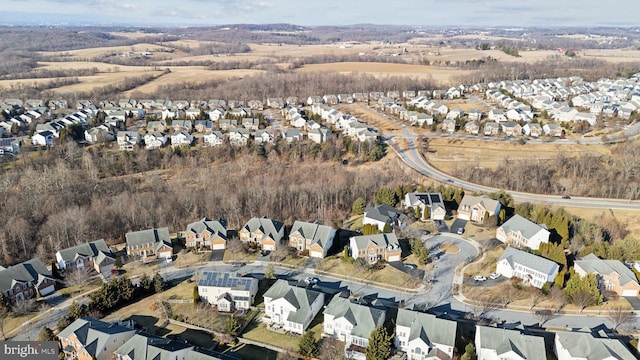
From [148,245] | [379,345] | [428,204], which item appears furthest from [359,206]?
[379,345]

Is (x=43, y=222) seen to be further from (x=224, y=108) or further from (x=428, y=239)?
(x=224, y=108)

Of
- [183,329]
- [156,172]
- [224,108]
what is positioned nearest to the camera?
Result: [183,329]

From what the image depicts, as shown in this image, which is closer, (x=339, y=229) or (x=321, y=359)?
(x=321, y=359)

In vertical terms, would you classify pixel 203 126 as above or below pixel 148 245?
above

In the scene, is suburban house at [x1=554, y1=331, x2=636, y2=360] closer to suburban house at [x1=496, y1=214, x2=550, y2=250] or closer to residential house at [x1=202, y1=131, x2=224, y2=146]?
suburban house at [x1=496, y1=214, x2=550, y2=250]

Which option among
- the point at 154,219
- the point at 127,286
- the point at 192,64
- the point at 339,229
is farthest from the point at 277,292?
the point at 192,64

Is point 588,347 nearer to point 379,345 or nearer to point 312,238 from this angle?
point 379,345

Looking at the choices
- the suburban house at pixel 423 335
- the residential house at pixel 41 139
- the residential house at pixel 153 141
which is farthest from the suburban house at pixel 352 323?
the residential house at pixel 41 139
